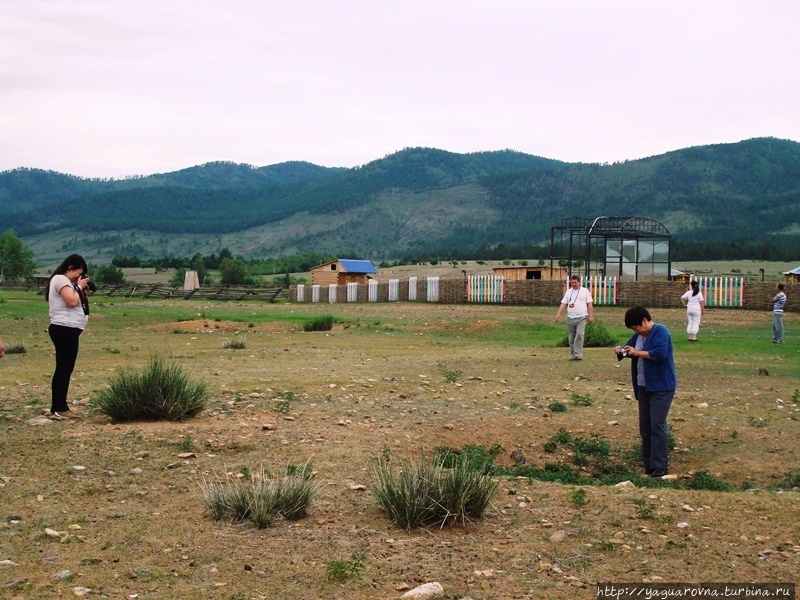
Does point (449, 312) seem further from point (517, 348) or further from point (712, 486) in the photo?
point (712, 486)

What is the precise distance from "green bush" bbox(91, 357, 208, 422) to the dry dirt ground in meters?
0.20

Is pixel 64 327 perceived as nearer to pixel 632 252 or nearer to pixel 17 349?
pixel 17 349

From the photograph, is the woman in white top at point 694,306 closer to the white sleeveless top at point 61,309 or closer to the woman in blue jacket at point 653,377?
the woman in blue jacket at point 653,377

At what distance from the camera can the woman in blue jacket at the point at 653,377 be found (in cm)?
929

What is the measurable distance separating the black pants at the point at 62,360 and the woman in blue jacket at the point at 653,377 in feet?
19.6

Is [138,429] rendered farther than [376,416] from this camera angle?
No

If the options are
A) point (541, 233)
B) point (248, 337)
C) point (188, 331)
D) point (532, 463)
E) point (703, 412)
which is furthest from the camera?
point (541, 233)

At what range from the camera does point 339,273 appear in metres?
67.3

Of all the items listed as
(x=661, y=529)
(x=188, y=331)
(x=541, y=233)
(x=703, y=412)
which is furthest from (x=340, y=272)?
(x=541, y=233)

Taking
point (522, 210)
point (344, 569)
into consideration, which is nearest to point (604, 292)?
point (344, 569)

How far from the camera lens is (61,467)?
8.60 meters

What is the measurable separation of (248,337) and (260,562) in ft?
64.4

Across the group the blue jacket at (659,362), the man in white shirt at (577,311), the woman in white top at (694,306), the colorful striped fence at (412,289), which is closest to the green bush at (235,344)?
the man in white shirt at (577,311)

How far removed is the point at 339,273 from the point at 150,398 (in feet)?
185
